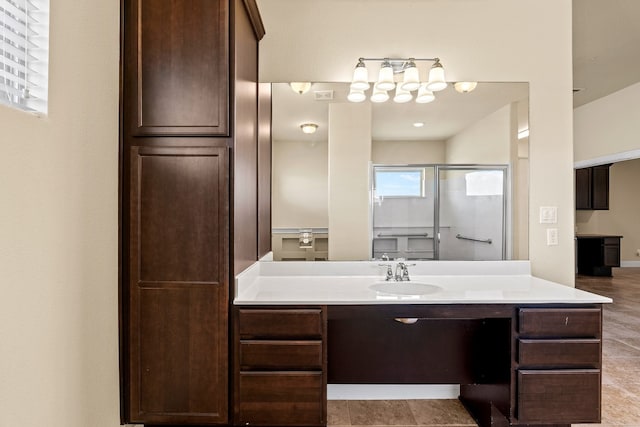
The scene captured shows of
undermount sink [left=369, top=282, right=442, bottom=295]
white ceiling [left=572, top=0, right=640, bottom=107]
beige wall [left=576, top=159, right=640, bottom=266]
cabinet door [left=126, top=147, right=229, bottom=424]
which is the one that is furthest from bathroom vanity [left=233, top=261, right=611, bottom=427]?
beige wall [left=576, top=159, right=640, bottom=266]

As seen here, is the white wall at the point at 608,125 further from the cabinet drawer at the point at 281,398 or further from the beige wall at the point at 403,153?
the cabinet drawer at the point at 281,398

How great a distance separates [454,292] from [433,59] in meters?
1.47

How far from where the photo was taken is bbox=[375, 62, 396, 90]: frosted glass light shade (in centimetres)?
237

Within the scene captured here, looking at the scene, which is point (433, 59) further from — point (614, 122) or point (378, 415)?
point (614, 122)

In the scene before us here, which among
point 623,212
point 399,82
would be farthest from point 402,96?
point 623,212

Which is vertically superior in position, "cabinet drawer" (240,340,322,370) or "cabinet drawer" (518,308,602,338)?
"cabinet drawer" (518,308,602,338)

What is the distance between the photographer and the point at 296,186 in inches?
97.3

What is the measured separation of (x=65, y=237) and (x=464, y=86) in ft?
7.68

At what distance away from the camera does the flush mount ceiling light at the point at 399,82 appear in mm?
2361

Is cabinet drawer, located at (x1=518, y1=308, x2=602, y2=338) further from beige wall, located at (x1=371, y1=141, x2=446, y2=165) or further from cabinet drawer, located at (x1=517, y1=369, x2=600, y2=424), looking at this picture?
beige wall, located at (x1=371, y1=141, x2=446, y2=165)

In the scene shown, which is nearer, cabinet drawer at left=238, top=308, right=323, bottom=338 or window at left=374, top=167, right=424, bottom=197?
cabinet drawer at left=238, top=308, right=323, bottom=338

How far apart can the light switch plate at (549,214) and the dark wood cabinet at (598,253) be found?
5.84m

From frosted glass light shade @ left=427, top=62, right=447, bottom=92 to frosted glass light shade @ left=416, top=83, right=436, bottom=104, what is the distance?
0.17 feet

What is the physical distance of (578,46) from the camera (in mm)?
3568
